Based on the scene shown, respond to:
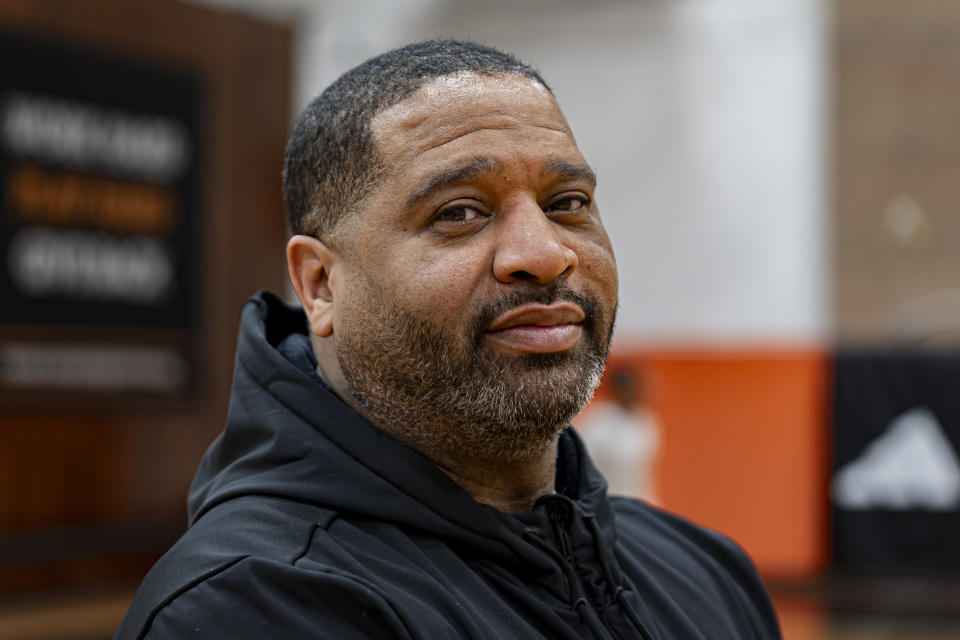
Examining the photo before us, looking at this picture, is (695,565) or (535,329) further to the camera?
(695,565)

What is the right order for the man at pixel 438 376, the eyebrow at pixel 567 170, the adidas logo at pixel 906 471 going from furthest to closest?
1. the adidas logo at pixel 906 471
2. the eyebrow at pixel 567 170
3. the man at pixel 438 376

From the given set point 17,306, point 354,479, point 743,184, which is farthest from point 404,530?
point 743,184

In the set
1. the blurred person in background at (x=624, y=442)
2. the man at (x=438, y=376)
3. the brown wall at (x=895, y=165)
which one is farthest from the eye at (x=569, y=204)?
the brown wall at (x=895, y=165)

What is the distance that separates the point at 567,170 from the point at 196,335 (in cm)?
660

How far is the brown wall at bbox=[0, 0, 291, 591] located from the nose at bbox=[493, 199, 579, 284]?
19.7 feet

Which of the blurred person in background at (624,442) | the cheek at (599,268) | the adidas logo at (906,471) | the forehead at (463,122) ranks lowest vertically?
the adidas logo at (906,471)

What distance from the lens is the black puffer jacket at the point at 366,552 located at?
3.40 feet

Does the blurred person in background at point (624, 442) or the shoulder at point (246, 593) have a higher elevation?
the shoulder at point (246, 593)

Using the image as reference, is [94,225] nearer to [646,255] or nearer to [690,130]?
[646,255]

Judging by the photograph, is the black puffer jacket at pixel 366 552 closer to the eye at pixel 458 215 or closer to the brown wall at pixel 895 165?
the eye at pixel 458 215

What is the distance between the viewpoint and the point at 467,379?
4.02ft

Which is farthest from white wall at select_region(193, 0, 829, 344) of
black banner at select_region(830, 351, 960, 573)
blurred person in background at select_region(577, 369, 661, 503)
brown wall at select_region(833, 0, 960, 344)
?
blurred person in background at select_region(577, 369, 661, 503)

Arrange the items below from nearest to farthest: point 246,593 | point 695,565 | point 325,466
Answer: point 246,593 → point 325,466 → point 695,565

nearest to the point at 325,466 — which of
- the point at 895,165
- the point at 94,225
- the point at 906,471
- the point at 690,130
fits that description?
the point at 94,225
